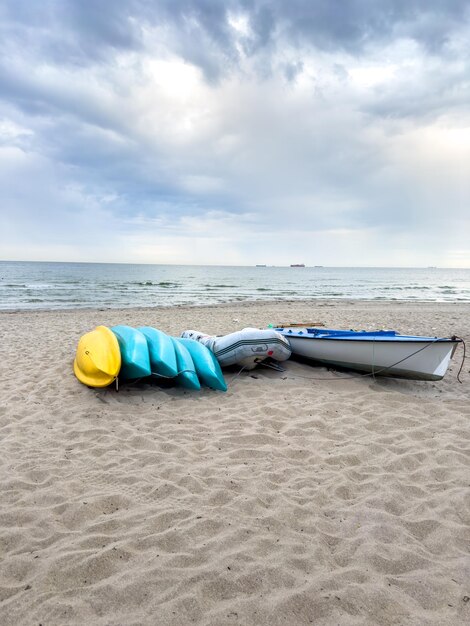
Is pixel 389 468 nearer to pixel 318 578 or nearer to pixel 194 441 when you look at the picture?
pixel 318 578

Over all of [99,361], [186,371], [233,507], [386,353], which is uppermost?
[386,353]

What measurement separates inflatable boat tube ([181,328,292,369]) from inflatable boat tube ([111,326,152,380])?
4.46 ft

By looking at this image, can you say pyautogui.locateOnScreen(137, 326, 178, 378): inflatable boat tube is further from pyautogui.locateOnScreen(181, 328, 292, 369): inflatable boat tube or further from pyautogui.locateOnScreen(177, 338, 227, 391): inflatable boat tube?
pyautogui.locateOnScreen(181, 328, 292, 369): inflatable boat tube

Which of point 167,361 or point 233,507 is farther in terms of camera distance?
point 167,361

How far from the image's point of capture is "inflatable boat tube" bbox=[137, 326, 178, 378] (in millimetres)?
5727

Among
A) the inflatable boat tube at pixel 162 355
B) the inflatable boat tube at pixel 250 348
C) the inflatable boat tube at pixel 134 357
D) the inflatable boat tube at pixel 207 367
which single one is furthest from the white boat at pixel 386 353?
the inflatable boat tube at pixel 134 357

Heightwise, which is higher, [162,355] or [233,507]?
[162,355]

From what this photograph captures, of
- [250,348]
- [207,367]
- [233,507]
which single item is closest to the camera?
[233,507]

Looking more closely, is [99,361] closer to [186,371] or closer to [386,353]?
[186,371]

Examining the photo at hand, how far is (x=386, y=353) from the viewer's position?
6.25m

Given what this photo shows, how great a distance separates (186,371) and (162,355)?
0.43 metres

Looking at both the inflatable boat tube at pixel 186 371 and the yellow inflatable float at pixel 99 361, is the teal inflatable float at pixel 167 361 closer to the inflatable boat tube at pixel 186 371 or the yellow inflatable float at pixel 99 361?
the inflatable boat tube at pixel 186 371

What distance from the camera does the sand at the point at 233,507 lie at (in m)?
2.22

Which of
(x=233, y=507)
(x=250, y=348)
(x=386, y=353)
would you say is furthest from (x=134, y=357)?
(x=386, y=353)
